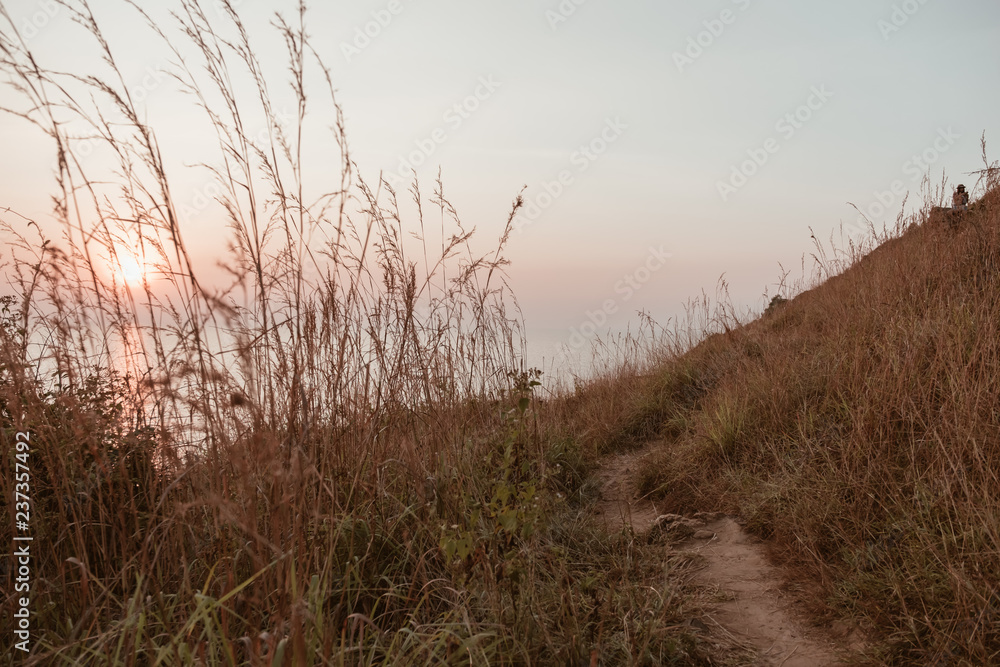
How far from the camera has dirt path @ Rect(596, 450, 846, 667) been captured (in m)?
2.24

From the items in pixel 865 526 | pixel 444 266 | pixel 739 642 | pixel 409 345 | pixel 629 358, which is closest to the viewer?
pixel 739 642

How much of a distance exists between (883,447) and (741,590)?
3.40 ft

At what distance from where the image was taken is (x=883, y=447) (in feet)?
9.40

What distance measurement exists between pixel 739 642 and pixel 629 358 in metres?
4.72

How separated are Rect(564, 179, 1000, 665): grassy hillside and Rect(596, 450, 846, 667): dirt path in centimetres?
13

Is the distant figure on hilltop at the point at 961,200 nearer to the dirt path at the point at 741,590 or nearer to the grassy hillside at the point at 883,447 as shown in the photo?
the grassy hillside at the point at 883,447

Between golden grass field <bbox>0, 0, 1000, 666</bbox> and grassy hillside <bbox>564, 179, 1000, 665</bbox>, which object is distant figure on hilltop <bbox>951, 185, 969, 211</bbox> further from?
golden grass field <bbox>0, 0, 1000, 666</bbox>

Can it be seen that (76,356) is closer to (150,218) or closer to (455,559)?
(150,218)

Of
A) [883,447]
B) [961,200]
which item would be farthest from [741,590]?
[961,200]

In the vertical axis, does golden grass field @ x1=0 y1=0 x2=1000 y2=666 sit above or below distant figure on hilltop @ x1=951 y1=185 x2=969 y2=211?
below

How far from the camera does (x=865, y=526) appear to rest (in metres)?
2.57

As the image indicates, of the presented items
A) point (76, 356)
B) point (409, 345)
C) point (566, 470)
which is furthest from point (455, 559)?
point (566, 470)

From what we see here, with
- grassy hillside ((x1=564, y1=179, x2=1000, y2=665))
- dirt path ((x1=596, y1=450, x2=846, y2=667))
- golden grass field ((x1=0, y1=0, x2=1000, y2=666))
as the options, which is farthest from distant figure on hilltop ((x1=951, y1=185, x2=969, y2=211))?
dirt path ((x1=596, y1=450, x2=846, y2=667))

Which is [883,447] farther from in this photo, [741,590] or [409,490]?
[409,490]
